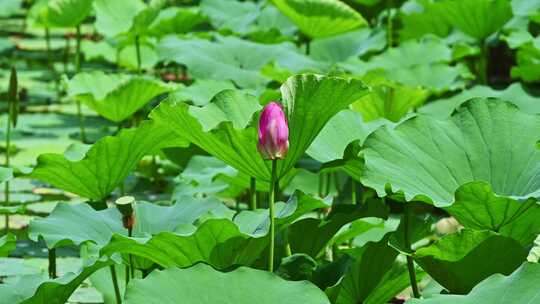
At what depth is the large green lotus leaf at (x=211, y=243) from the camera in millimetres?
1874

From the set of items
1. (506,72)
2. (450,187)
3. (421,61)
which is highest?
(450,187)

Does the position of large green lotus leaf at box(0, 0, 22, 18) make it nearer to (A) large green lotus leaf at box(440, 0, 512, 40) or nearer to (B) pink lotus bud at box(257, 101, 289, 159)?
(A) large green lotus leaf at box(440, 0, 512, 40)

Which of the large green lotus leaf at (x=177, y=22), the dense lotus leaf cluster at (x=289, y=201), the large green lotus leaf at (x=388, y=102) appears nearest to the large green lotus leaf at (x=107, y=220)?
the dense lotus leaf cluster at (x=289, y=201)

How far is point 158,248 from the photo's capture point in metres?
1.91

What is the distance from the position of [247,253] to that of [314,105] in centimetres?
25

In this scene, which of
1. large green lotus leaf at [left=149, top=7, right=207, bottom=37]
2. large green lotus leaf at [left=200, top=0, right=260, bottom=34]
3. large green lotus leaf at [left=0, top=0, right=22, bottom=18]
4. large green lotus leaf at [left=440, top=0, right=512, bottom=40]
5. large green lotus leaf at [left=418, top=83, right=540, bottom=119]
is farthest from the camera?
large green lotus leaf at [left=0, top=0, right=22, bottom=18]

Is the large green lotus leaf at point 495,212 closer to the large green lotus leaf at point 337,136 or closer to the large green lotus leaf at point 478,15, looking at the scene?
the large green lotus leaf at point 337,136

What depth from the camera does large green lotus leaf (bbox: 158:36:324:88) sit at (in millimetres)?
3631

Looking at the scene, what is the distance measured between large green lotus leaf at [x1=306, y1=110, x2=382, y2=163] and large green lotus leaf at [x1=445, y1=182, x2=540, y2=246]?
0.39m

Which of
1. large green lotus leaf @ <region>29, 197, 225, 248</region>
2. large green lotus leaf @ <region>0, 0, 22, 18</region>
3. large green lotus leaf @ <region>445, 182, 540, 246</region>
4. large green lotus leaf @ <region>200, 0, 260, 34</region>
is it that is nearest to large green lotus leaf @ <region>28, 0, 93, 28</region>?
large green lotus leaf @ <region>200, 0, 260, 34</region>

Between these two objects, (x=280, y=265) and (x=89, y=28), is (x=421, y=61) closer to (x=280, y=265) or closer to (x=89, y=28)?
(x=280, y=265)

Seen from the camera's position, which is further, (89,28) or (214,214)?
(89,28)

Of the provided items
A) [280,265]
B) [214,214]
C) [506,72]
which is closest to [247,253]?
[280,265]

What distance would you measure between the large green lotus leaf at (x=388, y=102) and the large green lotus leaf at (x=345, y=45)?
0.97 metres
